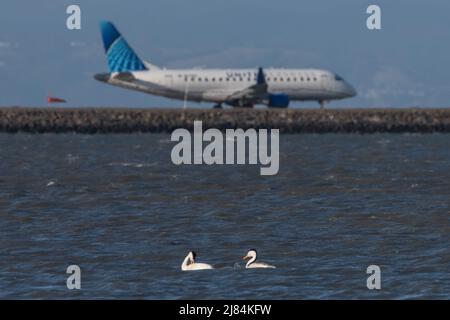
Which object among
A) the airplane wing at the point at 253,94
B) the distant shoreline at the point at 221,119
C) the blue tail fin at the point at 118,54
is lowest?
the distant shoreline at the point at 221,119

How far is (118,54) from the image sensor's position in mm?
144625

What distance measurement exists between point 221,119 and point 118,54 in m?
17.9

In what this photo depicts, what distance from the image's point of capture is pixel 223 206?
58.7 metres

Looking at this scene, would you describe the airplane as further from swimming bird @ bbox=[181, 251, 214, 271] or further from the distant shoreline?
swimming bird @ bbox=[181, 251, 214, 271]

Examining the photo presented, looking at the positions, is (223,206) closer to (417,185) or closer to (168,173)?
(417,185)

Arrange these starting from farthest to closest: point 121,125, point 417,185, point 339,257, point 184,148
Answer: point 121,125, point 184,148, point 417,185, point 339,257

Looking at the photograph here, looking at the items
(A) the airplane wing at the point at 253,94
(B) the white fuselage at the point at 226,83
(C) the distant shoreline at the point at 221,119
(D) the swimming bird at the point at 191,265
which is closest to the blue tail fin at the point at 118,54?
(B) the white fuselage at the point at 226,83

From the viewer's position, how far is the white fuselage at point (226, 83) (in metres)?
136

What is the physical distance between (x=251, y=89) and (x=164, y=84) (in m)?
8.45

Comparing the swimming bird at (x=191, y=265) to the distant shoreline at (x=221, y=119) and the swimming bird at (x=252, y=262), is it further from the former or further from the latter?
the distant shoreline at (x=221, y=119)

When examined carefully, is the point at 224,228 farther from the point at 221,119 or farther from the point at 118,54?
the point at 118,54

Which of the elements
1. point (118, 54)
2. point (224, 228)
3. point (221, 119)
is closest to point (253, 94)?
point (221, 119)
